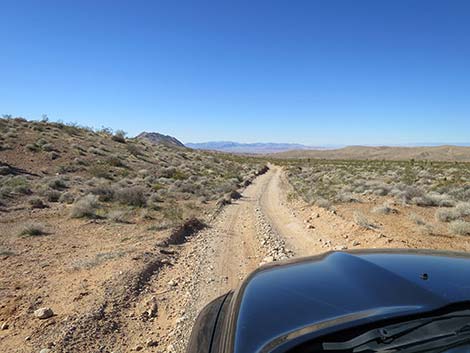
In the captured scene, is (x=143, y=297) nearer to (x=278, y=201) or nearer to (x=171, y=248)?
(x=171, y=248)

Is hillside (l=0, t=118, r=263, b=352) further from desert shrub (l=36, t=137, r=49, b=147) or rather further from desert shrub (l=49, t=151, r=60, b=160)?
desert shrub (l=36, t=137, r=49, b=147)

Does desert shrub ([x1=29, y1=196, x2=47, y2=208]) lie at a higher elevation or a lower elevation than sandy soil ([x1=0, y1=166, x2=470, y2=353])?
higher

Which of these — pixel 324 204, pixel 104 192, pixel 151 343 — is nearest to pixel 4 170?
pixel 104 192

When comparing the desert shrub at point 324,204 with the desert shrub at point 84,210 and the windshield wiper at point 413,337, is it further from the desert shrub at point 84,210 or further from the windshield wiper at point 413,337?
the windshield wiper at point 413,337

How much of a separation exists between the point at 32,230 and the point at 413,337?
10.6 m

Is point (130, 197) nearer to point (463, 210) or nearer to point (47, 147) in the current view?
point (463, 210)

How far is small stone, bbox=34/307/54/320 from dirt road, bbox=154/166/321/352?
5.72 feet

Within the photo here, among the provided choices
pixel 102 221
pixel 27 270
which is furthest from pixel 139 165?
pixel 27 270

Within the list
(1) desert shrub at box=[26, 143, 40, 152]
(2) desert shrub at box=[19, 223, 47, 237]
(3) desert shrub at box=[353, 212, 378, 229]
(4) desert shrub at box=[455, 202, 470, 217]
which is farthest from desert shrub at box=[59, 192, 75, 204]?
(4) desert shrub at box=[455, 202, 470, 217]

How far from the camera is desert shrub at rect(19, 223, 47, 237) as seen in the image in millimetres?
Result: 9414

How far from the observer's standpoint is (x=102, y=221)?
11438 mm

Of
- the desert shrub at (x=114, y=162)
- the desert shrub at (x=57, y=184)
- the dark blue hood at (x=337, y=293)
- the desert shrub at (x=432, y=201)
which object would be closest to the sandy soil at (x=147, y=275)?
the desert shrub at (x=432, y=201)

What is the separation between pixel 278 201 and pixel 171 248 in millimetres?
9951

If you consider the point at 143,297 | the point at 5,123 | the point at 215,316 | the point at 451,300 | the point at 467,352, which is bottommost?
the point at 143,297
